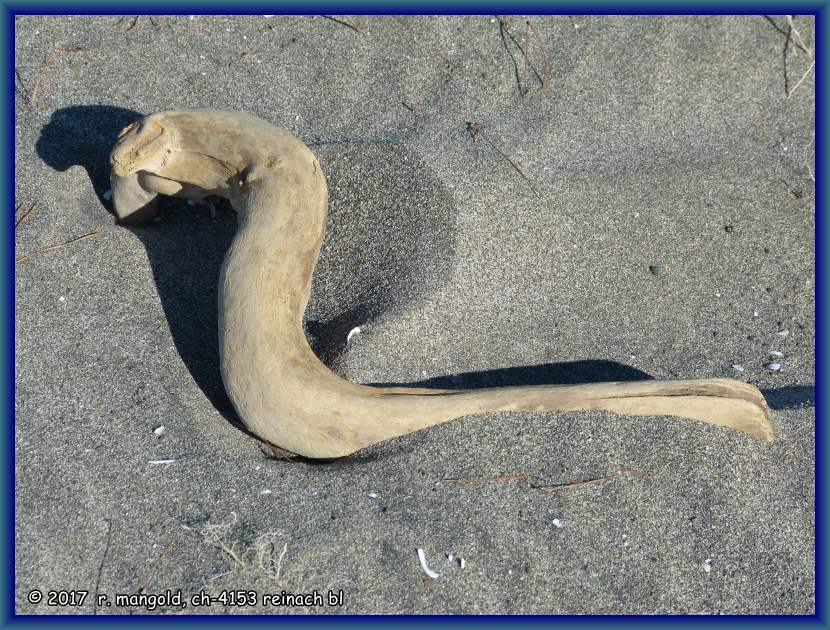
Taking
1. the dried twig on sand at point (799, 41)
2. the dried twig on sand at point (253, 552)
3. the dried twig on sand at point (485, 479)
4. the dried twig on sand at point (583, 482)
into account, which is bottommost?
the dried twig on sand at point (253, 552)

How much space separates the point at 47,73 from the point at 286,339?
6.33 feet

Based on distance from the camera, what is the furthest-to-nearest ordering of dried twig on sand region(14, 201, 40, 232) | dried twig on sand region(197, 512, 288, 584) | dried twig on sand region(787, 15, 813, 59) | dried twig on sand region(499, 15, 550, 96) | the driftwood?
dried twig on sand region(787, 15, 813, 59) < dried twig on sand region(499, 15, 550, 96) < dried twig on sand region(14, 201, 40, 232) < the driftwood < dried twig on sand region(197, 512, 288, 584)

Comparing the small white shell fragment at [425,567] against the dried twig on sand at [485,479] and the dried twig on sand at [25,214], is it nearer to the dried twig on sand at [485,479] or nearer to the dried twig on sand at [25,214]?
the dried twig on sand at [485,479]

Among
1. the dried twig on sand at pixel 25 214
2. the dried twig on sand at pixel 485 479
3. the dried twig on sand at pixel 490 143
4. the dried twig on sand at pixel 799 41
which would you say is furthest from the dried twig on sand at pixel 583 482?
the dried twig on sand at pixel 799 41

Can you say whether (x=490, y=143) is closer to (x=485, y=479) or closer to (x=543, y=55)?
(x=543, y=55)

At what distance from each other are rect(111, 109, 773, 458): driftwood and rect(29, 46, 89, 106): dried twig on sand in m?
0.85

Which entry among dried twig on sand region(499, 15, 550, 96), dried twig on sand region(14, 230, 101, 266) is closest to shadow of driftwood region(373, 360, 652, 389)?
dried twig on sand region(14, 230, 101, 266)

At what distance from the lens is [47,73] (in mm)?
3377

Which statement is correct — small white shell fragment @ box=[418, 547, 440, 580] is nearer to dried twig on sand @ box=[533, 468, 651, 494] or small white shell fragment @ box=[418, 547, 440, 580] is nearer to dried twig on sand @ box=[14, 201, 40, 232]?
dried twig on sand @ box=[533, 468, 651, 494]

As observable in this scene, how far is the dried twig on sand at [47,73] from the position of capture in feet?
10.9

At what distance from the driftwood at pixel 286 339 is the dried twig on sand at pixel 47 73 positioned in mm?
850

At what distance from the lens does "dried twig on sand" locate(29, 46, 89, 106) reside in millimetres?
3326

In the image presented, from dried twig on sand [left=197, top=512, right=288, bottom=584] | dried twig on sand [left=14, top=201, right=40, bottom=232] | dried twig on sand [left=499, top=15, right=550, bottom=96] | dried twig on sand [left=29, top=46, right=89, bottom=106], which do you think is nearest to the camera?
dried twig on sand [left=197, top=512, right=288, bottom=584]

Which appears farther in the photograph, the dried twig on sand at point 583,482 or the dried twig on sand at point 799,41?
the dried twig on sand at point 799,41
